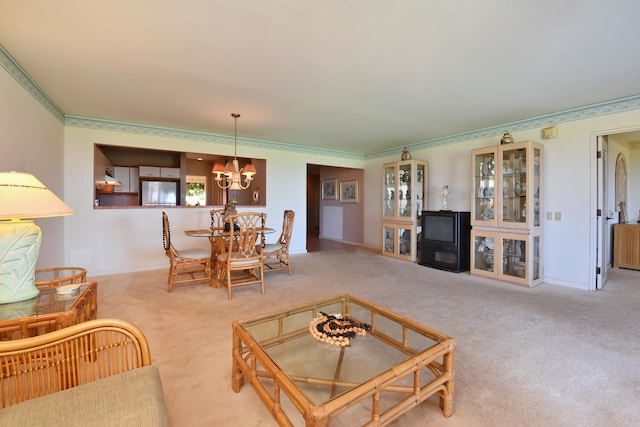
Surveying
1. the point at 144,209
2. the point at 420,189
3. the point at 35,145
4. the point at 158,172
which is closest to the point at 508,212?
the point at 420,189

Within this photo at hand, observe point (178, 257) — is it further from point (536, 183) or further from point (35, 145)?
point (536, 183)

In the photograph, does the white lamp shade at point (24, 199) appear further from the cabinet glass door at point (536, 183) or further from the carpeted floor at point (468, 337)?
the cabinet glass door at point (536, 183)

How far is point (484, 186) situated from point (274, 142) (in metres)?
3.84

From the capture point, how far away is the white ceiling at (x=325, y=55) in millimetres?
1840

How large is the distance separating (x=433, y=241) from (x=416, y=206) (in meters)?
0.81

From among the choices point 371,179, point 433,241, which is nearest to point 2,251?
point 433,241

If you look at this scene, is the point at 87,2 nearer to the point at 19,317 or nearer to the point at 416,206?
the point at 19,317

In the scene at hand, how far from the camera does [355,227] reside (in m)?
7.44

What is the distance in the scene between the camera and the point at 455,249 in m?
4.59

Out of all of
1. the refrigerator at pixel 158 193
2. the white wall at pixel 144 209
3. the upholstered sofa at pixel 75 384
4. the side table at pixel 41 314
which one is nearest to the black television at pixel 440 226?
the white wall at pixel 144 209

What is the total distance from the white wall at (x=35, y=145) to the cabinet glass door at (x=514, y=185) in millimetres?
5502

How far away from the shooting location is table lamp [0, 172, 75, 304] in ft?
4.86

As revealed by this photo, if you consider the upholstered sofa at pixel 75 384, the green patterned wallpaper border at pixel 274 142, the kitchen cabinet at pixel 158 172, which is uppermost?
the green patterned wallpaper border at pixel 274 142

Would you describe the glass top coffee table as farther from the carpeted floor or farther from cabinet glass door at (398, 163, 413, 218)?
cabinet glass door at (398, 163, 413, 218)
